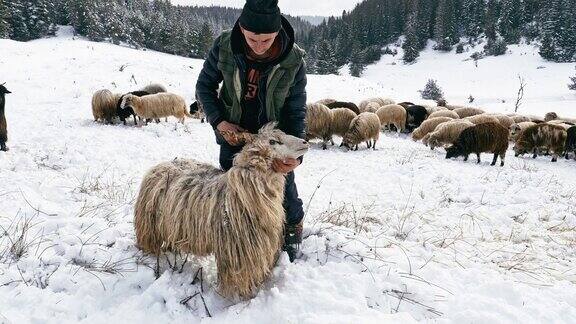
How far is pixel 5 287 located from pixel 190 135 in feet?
32.2

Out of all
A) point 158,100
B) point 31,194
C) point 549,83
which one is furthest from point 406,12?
point 31,194

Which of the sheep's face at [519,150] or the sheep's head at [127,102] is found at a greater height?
the sheep's head at [127,102]

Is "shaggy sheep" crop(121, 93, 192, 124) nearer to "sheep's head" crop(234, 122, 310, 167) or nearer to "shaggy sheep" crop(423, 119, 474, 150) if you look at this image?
"shaggy sheep" crop(423, 119, 474, 150)

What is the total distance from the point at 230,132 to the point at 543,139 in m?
12.9

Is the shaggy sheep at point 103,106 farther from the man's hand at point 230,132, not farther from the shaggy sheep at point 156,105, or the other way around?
the man's hand at point 230,132

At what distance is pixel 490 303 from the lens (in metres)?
2.48

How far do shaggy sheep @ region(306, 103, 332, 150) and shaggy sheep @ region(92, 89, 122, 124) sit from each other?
704cm

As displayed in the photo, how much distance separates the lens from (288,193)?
316 cm

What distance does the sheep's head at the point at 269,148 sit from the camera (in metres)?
2.49

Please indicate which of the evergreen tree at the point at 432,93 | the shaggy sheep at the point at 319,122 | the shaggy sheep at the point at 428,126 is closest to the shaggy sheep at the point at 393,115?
the shaggy sheep at the point at 428,126

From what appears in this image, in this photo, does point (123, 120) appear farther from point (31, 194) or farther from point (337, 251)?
point (337, 251)

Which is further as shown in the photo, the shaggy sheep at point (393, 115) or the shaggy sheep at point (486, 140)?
the shaggy sheep at point (393, 115)

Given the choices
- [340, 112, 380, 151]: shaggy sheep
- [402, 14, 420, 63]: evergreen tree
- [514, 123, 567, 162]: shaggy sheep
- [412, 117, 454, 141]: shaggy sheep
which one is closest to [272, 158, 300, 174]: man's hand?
[340, 112, 380, 151]: shaggy sheep

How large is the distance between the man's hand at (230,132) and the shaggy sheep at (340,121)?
32.2 ft
